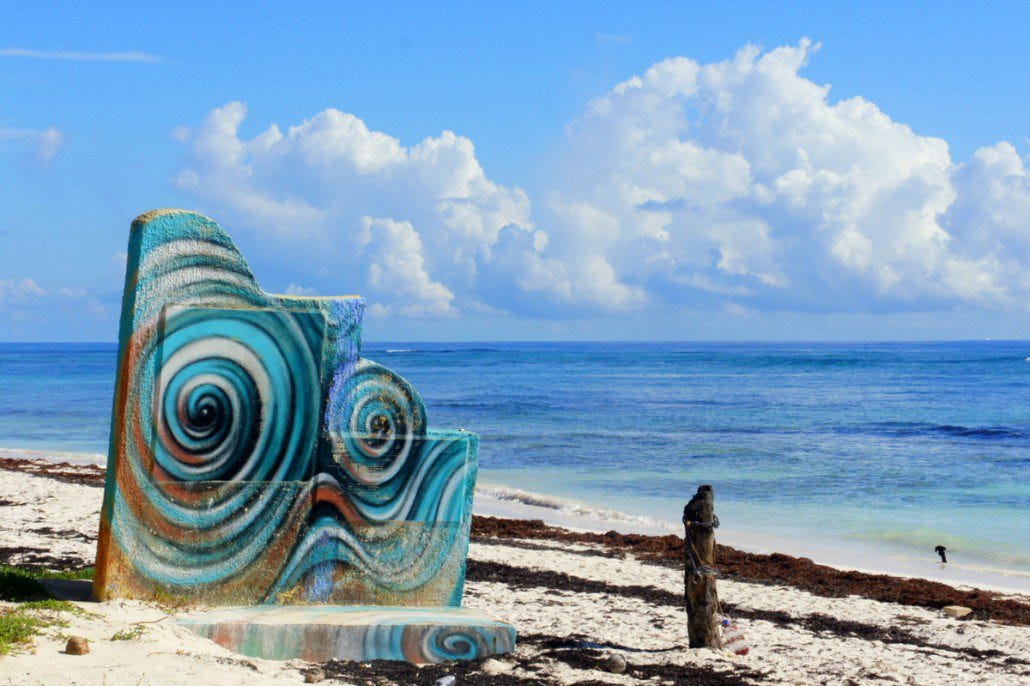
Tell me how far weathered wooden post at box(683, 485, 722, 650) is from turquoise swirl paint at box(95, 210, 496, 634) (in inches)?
59.4

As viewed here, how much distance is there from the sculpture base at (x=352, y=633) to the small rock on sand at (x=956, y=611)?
4965mm

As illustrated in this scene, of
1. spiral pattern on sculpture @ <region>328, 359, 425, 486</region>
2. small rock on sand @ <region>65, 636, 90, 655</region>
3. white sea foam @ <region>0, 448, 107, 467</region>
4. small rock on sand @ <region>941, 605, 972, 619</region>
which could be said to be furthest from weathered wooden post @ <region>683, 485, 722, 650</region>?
white sea foam @ <region>0, 448, 107, 467</region>

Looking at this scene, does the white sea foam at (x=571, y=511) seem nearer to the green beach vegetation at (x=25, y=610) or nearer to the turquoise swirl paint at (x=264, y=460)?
the turquoise swirl paint at (x=264, y=460)

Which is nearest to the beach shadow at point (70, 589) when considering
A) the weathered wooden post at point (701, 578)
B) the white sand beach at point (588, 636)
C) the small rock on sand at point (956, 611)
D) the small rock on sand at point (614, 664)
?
the white sand beach at point (588, 636)

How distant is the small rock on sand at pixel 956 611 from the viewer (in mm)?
9656

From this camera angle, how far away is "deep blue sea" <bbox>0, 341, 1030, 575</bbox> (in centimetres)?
1596

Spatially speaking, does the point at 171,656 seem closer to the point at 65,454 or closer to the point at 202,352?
the point at 202,352

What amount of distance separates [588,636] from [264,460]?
305cm

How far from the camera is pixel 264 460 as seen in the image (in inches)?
282

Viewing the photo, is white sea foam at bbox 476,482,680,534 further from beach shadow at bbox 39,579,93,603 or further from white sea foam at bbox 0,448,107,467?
white sea foam at bbox 0,448,107,467

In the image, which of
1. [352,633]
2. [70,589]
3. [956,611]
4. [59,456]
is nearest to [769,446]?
[956,611]

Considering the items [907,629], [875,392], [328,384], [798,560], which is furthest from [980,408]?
[328,384]

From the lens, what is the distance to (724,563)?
11.9 m

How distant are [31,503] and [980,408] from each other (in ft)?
117
